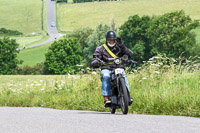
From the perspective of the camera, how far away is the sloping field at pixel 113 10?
128 m

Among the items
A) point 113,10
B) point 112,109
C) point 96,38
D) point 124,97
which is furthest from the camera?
point 113,10

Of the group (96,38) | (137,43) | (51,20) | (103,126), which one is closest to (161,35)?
(137,43)

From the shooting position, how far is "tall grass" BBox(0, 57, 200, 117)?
29.5 feet

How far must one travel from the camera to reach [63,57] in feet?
327

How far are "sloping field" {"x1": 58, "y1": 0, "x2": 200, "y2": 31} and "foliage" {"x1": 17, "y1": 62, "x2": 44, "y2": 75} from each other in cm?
3206

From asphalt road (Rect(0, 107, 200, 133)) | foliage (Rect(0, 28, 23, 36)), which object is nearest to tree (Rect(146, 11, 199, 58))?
foliage (Rect(0, 28, 23, 36))

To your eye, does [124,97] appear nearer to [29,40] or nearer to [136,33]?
[136,33]

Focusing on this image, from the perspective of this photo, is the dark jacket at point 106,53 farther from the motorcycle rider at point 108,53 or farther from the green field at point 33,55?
the green field at point 33,55

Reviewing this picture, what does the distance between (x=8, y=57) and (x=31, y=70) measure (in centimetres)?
706

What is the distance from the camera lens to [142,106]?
9562 millimetres

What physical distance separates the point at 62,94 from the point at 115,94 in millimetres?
3437

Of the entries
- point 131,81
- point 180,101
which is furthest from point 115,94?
point 131,81

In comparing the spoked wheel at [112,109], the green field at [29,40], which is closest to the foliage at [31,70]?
the green field at [29,40]

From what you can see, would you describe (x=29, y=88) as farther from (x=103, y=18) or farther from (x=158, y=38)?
(x=103, y=18)
